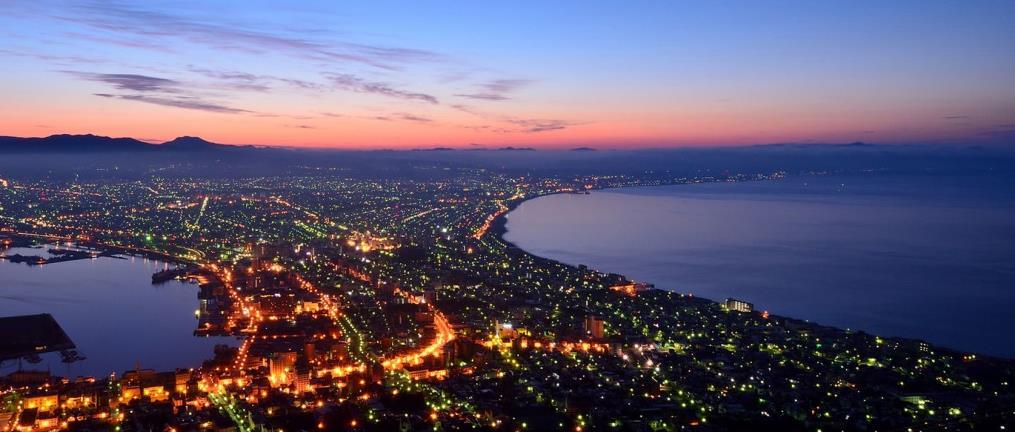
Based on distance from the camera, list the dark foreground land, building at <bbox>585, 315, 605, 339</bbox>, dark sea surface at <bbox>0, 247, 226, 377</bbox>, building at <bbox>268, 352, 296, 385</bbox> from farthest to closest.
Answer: building at <bbox>585, 315, 605, 339</bbox> → dark sea surface at <bbox>0, 247, 226, 377</bbox> → building at <bbox>268, 352, 296, 385</bbox> → the dark foreground land

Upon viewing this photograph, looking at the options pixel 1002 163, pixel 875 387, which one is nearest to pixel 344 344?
pixel 875 387

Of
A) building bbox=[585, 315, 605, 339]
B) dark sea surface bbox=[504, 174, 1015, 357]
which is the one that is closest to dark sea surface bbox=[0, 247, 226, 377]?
building bbox=[585, 315, 605, 339]

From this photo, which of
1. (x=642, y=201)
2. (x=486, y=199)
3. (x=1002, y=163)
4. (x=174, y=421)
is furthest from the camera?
(x=1002, y=163)

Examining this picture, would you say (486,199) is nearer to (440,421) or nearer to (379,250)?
(379,250)

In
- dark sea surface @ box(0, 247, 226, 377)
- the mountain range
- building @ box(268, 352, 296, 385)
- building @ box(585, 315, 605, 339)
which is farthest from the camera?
the mountain range

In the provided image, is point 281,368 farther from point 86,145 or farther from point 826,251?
point 86,145

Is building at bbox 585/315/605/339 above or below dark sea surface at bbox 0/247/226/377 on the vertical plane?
above

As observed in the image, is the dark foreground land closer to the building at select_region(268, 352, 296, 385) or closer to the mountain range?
the building at select_region(268, 352, 296, 385)

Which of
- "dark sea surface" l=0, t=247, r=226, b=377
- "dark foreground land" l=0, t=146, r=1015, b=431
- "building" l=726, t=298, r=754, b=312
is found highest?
"building" l=726, t=298, r=754, b=312
